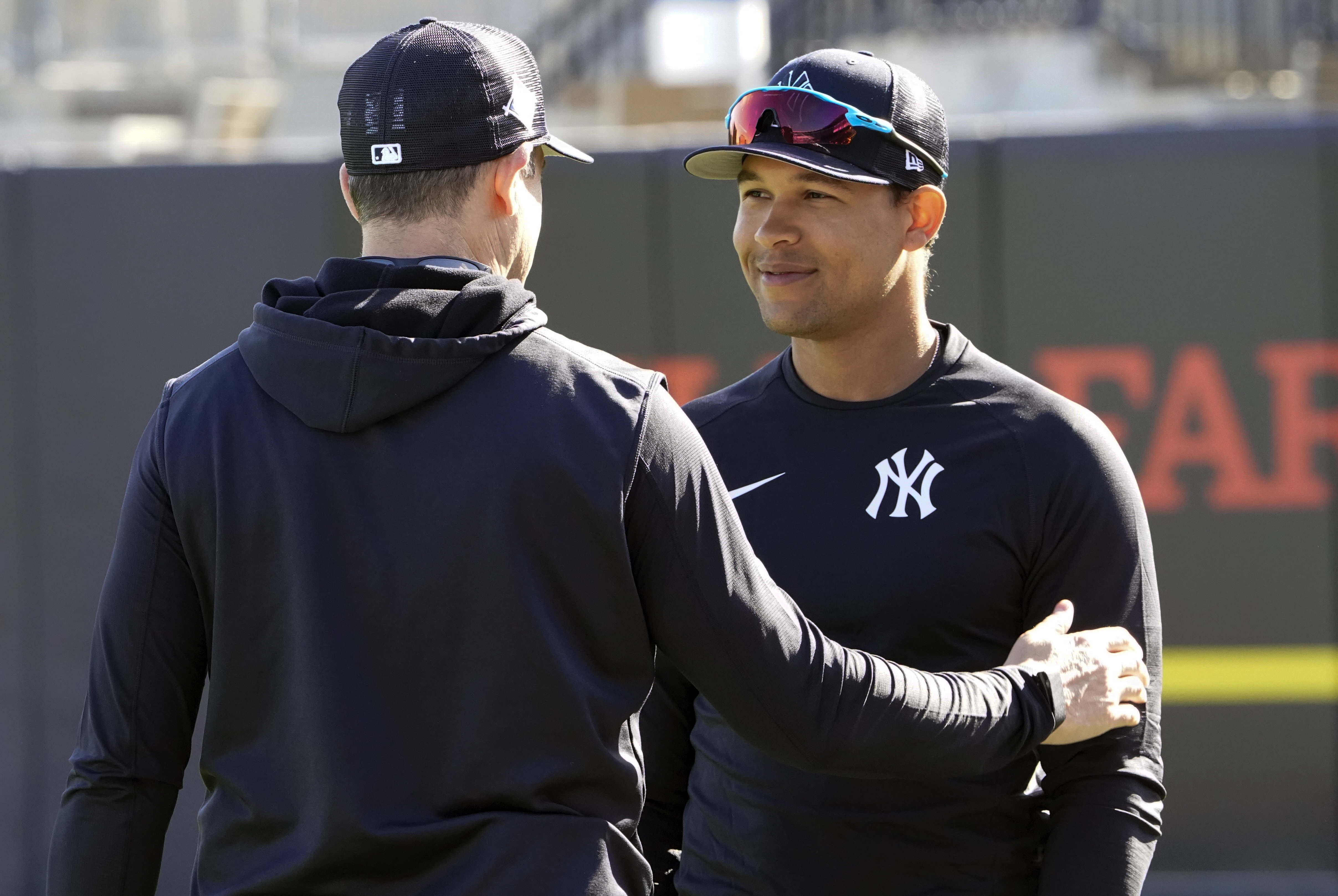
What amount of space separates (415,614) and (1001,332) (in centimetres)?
415

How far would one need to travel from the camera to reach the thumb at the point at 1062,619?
73.9 inches

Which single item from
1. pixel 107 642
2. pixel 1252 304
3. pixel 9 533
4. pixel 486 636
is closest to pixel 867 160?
pixel 486 636

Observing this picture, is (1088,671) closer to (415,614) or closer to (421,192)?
(415,614)

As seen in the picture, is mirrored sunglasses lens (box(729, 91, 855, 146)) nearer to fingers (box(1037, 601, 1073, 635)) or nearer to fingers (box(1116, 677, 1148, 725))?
fingers (box(1037, 601, 1073, 635))

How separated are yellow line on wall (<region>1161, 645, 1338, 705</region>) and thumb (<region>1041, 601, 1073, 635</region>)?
358 cm

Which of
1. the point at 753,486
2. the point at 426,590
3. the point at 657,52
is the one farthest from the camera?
the point at 657,52

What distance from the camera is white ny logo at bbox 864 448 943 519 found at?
85.0 inches

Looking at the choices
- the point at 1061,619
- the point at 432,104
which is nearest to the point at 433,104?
the point at 432,104

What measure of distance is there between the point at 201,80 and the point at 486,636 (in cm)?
1073

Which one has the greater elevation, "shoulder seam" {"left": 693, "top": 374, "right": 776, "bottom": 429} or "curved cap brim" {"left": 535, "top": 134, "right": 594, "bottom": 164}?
"curved cap brim" {"left": 535, "top": 134, "right": 594, "bottom": 164}

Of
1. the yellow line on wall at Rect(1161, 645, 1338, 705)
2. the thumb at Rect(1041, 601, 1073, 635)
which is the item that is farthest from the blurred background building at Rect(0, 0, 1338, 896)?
the thumb at Rect(1041, 601, 1073, 635)

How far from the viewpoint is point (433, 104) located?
5.19 ft

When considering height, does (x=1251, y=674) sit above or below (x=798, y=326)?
below

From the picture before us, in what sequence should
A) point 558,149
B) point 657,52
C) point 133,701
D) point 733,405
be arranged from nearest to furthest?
point 133,701
point 558,149
point 733,405
point 657,52
